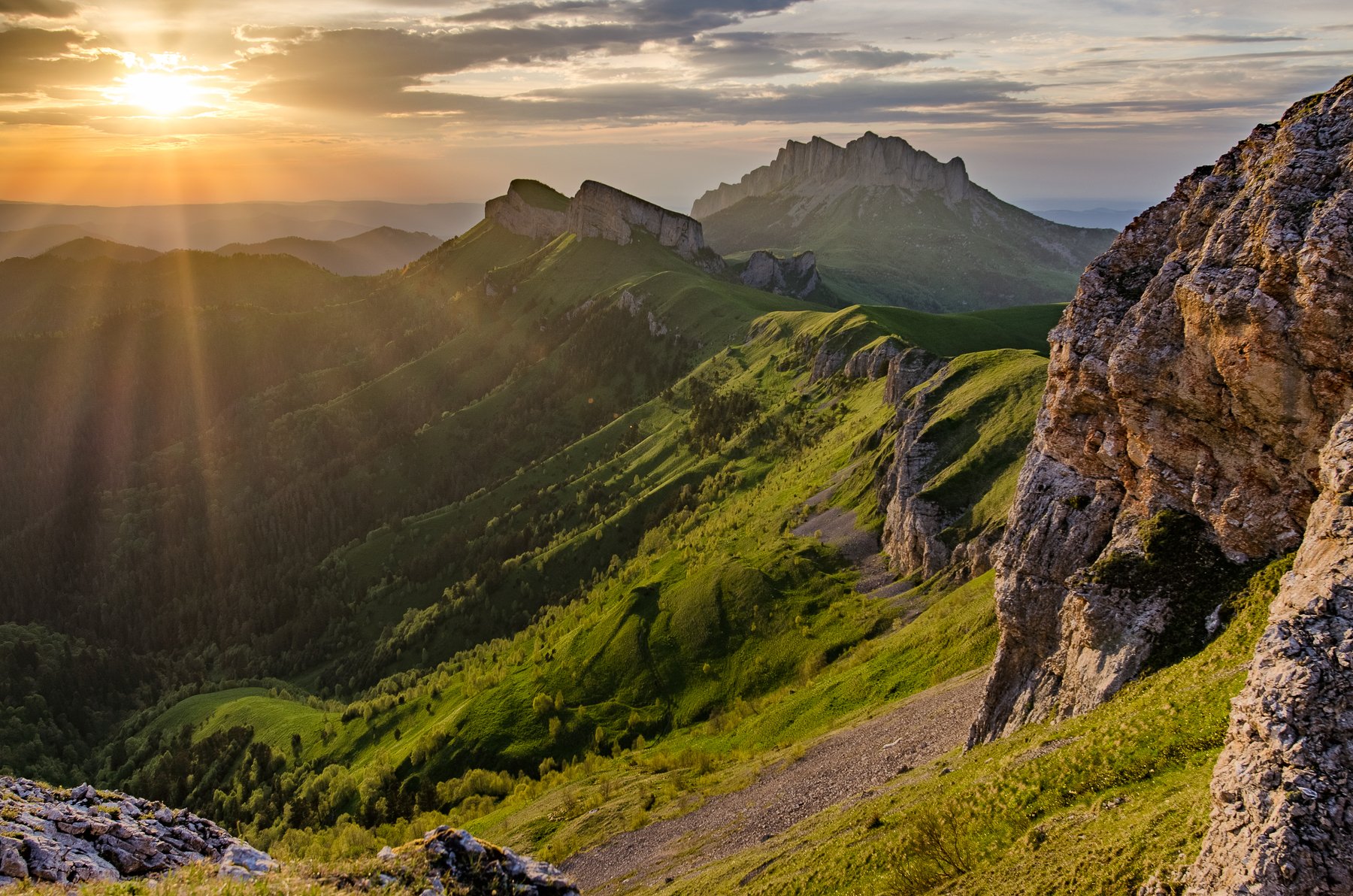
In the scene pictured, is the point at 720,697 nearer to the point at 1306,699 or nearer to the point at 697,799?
the point at 697,799

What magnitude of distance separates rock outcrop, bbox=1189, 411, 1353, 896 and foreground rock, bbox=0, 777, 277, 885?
79.2 ft

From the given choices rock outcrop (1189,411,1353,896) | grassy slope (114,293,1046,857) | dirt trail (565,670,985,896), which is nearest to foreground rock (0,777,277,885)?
rock outcrop (1189,411,1353,896)

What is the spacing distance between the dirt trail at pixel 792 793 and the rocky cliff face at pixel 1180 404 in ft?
28.1

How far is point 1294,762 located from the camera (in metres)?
16.2

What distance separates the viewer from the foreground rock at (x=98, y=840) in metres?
20.5

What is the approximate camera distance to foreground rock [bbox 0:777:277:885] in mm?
20500

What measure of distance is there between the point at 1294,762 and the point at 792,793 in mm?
38115

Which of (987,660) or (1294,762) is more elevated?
(1294,762)

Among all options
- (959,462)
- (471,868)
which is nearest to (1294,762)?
(471,868)

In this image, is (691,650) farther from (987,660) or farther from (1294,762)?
(1294,762)

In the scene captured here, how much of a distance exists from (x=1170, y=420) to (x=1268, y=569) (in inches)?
293

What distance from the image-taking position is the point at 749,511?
13038 centimetres

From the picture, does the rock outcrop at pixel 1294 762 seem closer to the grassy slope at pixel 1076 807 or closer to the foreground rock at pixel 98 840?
the grassy slope at pixel 1076 807

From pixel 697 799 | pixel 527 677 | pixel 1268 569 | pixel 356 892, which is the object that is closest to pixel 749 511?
pixel 527 677
